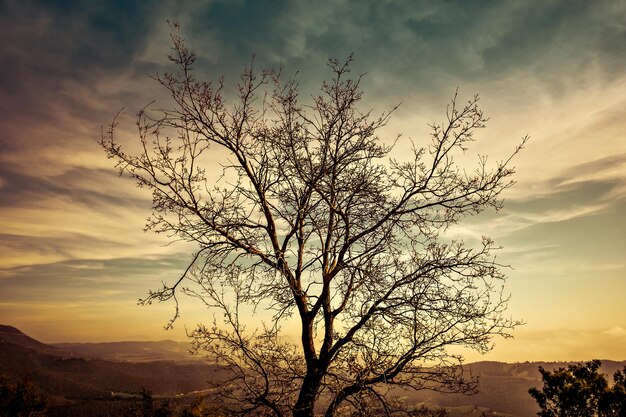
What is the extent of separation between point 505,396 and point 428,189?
226 m

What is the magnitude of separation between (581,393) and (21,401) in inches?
1994

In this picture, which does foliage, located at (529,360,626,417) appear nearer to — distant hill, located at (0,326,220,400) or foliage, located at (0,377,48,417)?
foliage, located at (0,377,48,417)

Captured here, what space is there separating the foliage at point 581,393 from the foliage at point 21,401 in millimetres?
45817

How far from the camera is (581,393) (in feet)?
102

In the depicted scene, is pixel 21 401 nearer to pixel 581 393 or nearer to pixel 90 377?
pixel 581 393

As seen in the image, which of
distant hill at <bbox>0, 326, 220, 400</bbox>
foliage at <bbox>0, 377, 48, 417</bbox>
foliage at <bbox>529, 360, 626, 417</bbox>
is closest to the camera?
foliage at <bbox>529, 360, 626, 417</bbox>

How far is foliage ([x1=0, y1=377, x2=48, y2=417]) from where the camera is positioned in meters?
36.9

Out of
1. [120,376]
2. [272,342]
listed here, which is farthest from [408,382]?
[120,376]

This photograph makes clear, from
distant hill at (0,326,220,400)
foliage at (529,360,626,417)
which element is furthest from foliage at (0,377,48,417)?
distant hill at (0,326,220,400)

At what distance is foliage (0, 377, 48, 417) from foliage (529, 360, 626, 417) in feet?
150

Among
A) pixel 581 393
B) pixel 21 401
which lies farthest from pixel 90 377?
pixel 581 393

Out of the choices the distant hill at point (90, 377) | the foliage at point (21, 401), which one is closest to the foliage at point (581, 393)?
the foliage at point (21, 401)

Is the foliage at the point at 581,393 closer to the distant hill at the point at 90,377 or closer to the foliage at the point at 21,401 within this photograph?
the foliage at the point at 21,401

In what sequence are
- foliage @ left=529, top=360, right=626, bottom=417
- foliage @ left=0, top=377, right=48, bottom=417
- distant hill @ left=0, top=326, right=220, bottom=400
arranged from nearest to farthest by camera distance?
1. foliage @ left=529, top=360, right=626, bottom=417
2. foliage @ left=0, top=377, right=48, bottom=417
3. distant hill @ left=0, top=326, right=220, bottom=400
